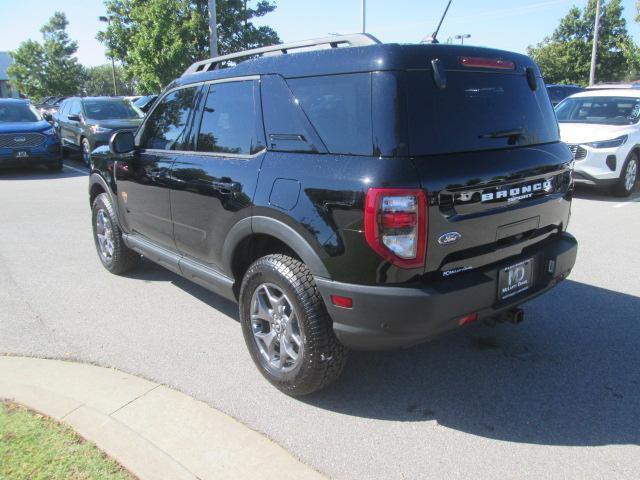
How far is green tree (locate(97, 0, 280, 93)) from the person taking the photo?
2294 cm

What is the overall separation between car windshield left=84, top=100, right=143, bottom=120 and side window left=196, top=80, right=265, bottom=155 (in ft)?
36.4

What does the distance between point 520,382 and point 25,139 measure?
1266cm

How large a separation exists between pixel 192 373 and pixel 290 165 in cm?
153

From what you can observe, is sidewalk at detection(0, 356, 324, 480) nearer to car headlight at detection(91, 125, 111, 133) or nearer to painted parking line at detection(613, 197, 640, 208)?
painted parking line at detection(613, 197, 640, 208)

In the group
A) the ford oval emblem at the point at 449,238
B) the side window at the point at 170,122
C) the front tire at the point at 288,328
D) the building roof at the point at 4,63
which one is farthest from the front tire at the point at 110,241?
the building roof at the point at 4,63

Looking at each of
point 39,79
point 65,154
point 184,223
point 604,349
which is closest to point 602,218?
point 604,349

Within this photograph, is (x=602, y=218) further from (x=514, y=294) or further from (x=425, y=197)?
(x=425, y=197)

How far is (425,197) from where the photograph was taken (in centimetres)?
257

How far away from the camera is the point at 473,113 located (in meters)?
2.96

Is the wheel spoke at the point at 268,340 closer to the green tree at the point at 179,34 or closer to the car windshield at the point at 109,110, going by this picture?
the car windshield at the point at 109,110

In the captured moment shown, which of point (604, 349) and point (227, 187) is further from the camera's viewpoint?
point (604, 349)

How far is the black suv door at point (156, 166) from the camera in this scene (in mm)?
4152

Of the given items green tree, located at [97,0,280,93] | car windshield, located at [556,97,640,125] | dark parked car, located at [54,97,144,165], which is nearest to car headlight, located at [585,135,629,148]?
car windshield, located at [556,97,640,125]

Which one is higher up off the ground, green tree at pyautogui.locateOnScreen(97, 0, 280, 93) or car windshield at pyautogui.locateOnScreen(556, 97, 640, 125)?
green tree at pyautogui.locateOnScreen(97, 0, 280, 93)
